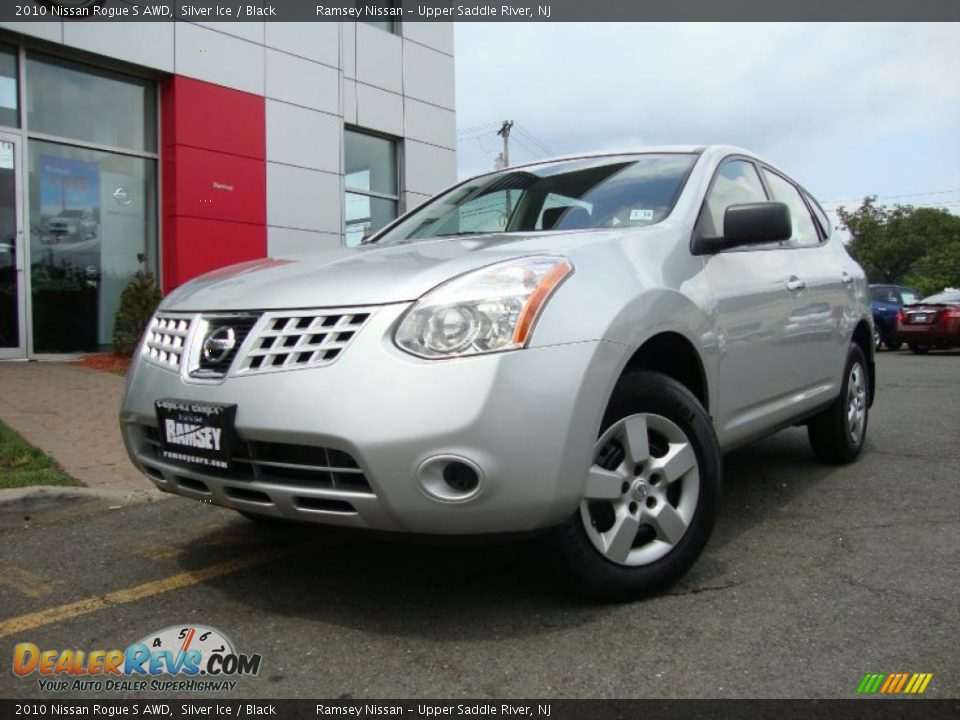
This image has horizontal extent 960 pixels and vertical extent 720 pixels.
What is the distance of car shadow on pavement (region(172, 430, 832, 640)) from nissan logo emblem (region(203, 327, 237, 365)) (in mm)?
623

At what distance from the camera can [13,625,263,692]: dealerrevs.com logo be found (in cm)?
220

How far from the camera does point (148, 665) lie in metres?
2.32

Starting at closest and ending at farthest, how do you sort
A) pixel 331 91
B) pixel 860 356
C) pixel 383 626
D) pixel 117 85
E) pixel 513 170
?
1. pixel 383 626
2. pixel 513 170
3. pixel 860 356
4. pixel 117 85
5. pixel 331 91

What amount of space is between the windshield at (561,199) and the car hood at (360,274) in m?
0.36

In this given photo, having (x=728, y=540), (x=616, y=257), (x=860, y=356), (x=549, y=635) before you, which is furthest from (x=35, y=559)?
(x=860, y=356)

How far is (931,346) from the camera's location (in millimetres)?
15914

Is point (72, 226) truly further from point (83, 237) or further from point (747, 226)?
point (747, 226)

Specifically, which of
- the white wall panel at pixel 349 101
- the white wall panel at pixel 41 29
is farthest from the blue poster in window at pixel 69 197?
the white wall panel at pixel 349 101

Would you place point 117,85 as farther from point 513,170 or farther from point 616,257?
point 616,257

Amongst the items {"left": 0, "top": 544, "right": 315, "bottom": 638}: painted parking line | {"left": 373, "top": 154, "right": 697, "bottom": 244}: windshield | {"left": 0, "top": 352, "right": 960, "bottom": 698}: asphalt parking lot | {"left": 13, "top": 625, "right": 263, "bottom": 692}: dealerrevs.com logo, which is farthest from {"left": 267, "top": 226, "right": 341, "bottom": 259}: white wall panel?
{"left": 13, "top": 625, "right": 263, "bottom": 692}: dealerrevs.com logo

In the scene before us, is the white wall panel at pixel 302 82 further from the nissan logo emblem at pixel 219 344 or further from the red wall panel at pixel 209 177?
the nissan logo emblem at pixel 219 344

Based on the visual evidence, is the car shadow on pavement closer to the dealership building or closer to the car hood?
the car hood

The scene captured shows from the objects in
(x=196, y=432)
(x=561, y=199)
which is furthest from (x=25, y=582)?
(x=561, y=199)

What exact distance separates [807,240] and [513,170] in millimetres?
1650
